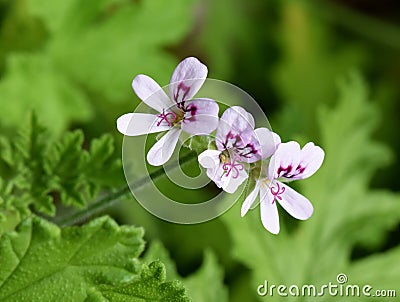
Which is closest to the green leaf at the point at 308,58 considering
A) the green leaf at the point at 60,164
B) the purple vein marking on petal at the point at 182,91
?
the green leaf at the point at 60,164

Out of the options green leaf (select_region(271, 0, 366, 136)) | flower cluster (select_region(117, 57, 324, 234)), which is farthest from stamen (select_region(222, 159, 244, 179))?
green leaf (select_region(271, 0, 366, 136))

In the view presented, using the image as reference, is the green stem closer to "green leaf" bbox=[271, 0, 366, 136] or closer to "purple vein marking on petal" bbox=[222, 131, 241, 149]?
"purple vein marking on petal" bbox=[222, 131, 241, 149]

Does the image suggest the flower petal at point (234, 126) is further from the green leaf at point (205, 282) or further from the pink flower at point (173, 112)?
the green leaf at point (205, 282)

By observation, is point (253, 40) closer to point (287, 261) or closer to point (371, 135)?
point (371, 135)

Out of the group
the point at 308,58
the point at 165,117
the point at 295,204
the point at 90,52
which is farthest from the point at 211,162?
the point at 308,58

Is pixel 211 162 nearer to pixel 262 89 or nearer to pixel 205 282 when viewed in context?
pixel 205 282

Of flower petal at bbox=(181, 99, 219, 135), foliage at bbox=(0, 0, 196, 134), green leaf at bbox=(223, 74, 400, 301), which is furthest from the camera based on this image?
foliage at bbox=(0, 0, 196, 134)
